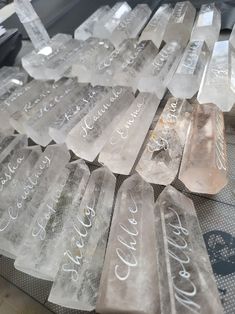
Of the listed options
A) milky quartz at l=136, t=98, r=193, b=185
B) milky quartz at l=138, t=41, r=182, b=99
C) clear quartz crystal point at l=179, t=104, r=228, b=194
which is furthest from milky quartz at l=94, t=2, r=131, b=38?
clear quartz crystal point at l=179, t=104, r=228, b=194

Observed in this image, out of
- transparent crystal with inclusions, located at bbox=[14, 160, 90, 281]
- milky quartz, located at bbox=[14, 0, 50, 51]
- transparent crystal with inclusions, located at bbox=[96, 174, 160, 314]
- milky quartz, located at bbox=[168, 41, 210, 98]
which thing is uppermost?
milky quartz, located at bbox=[14, 0, 50, 51]

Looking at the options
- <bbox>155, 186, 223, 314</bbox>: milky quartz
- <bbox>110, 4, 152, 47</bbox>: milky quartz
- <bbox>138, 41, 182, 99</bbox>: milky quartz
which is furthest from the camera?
<bbox>110, 4, 152, 47</bbox>: milky quartz

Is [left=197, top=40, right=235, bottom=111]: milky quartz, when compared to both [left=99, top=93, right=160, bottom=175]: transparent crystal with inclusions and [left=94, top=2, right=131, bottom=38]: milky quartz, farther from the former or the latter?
[left=94, top=2, right=131, bottom=38]: milky quartz

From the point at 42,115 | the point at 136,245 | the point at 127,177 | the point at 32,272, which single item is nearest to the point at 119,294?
the point at 136,245

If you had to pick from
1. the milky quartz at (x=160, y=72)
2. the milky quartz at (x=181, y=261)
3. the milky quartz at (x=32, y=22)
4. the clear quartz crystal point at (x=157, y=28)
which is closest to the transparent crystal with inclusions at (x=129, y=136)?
the milky quartz at (x=160, y=72)

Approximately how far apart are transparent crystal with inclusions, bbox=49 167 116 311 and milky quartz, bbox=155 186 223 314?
0.11 meters

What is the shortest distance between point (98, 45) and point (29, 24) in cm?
28

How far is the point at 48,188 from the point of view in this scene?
777 mm

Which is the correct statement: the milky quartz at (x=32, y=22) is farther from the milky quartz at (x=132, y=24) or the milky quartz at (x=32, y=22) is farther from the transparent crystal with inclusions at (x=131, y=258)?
the transparent crystal with inclusions at (x=131, y=258)

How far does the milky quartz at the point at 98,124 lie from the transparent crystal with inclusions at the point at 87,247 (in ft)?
0.24

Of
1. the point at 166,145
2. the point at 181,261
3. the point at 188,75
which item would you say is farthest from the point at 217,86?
the point at 181,261

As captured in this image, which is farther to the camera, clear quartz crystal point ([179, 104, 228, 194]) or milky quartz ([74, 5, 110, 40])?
milky quartz ([74, 5, 110, 40])

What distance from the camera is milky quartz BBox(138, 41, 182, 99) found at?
0.89 m

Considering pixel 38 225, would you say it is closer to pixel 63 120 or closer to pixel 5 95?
pixel 63 120
